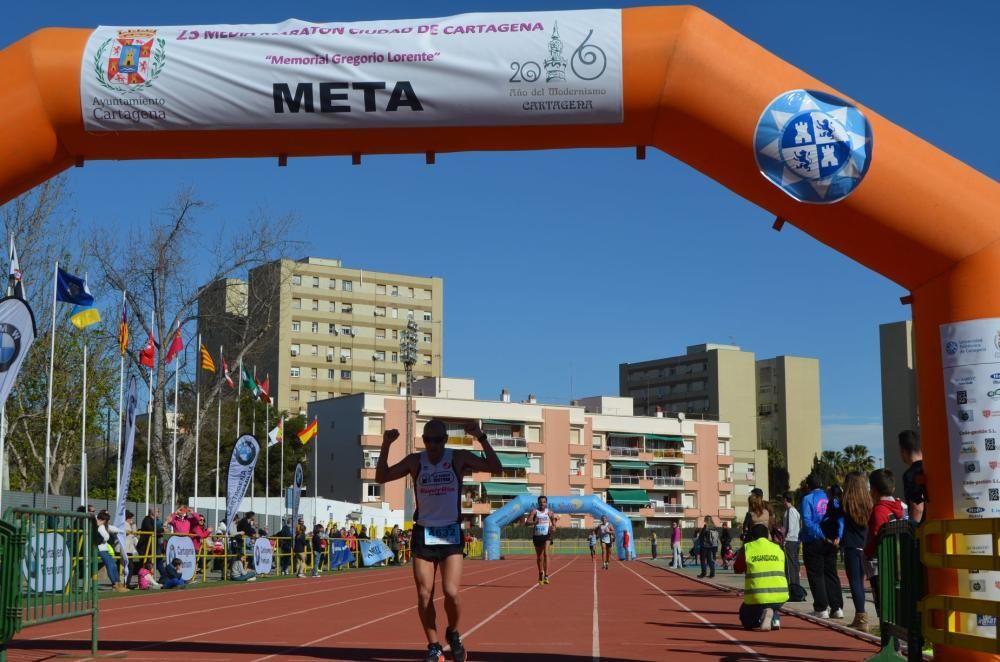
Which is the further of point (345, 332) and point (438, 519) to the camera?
point (345, 332)

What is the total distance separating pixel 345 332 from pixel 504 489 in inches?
1451

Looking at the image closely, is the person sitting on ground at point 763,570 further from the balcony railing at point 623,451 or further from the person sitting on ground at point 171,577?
the balcony railing at point 623,451

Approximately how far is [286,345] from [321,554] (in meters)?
84.3

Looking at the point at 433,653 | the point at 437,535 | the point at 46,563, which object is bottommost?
the point at 433,653

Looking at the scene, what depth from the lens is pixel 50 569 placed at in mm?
10656

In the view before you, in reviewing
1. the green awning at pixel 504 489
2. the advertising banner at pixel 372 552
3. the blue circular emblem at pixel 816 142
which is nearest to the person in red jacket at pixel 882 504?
the blue circular emblem at pixel 816 142

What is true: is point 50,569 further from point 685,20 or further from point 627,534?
point 627,534

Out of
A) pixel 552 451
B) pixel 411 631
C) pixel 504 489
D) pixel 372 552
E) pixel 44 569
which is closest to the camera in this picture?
pixel 44 569

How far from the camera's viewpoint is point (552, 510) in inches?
2474

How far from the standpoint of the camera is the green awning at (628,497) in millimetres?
104688

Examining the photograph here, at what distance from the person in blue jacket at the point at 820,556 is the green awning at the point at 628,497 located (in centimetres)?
8956

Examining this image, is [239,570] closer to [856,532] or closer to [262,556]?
[262,556]

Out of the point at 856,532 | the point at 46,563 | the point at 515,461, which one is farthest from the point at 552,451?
the point at 46,563

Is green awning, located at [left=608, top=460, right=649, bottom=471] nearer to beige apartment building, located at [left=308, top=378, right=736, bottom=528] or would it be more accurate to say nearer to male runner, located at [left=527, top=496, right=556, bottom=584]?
beige apartment building, located at [left=308, top=378, right=736, bottom=528]
